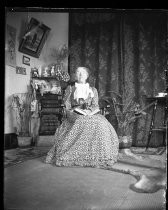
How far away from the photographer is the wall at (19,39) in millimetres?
1714

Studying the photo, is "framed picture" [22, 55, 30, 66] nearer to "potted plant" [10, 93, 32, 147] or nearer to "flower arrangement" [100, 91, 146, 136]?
"potted plant" [10, 93, 32, 147]

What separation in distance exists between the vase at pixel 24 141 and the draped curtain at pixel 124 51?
0.72 meters

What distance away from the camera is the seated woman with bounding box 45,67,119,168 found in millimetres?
2760

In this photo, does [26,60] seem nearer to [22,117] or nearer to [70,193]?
[22,117]

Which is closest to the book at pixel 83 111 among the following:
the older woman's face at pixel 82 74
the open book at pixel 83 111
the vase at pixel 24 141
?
the open book at pixel 83 111

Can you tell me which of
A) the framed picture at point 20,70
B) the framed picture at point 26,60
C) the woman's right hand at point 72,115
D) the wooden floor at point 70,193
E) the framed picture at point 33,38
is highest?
the framed picture at point 33,38

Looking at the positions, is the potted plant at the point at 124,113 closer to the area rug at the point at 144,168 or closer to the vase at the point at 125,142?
the vase at the point at 125,142

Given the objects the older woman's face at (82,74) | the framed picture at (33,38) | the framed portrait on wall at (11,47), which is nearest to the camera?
the framed portrait on wall at (11,47)

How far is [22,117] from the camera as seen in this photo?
7.21ft

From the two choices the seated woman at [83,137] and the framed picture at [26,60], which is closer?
the framed picture at [26,60]

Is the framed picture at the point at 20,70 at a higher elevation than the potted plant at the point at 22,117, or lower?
higher

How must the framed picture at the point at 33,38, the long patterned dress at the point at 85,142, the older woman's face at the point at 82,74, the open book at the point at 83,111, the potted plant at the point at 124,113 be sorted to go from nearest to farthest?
the framed picture at the point at 33,38 → the older woman's face at the point at 82,74 → the potted plant at the point at 124,113 → the long patterned dress at the point at 85,142 → the open book at the point at 83,111

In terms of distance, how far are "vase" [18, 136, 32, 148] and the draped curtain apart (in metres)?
0.72

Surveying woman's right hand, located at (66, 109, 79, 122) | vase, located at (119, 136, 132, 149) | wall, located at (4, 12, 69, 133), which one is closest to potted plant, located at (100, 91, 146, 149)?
vase, located at (119, 136, 132, 149)
